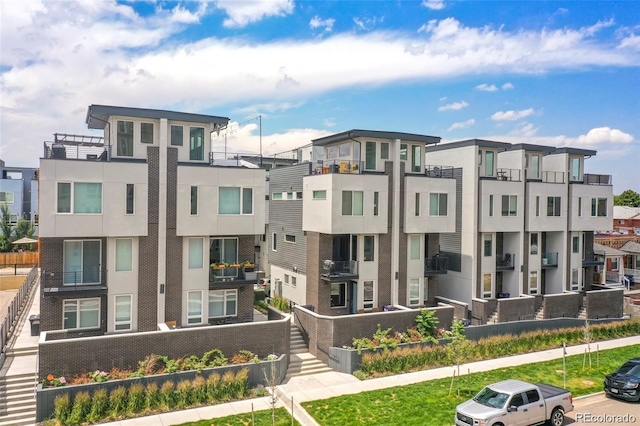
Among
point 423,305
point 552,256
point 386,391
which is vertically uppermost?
point 552,256

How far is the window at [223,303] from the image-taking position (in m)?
25.2

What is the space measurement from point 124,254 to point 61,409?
300 inches

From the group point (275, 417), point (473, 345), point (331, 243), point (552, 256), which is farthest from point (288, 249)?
point (552, 256)

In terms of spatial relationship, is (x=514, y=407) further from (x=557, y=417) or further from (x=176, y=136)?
(x=176, y=136)

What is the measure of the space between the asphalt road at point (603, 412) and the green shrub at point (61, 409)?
18293 mm

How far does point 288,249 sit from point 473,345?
43.7ft

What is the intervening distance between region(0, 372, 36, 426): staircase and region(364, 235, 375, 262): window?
58.0 feet

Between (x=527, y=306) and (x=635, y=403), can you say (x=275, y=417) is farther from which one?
(x=527, y=306)

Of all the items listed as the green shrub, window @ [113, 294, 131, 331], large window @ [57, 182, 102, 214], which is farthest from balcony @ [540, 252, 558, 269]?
the green shrub

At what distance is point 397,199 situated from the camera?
95.6 feet

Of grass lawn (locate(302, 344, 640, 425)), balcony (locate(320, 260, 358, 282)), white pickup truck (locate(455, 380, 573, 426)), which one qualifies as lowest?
grass lawn (locate(302, 344, 640, 425))

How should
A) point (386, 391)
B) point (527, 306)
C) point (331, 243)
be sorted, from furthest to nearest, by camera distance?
point (527, 306) → point (331, 243) → point (386, 391)

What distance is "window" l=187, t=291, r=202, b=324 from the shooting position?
2441cm

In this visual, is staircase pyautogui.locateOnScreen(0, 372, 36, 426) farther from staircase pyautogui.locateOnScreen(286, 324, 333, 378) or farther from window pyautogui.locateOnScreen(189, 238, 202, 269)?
staircase pyautogui.locateOnScreen(286, 324, 333, 378)
